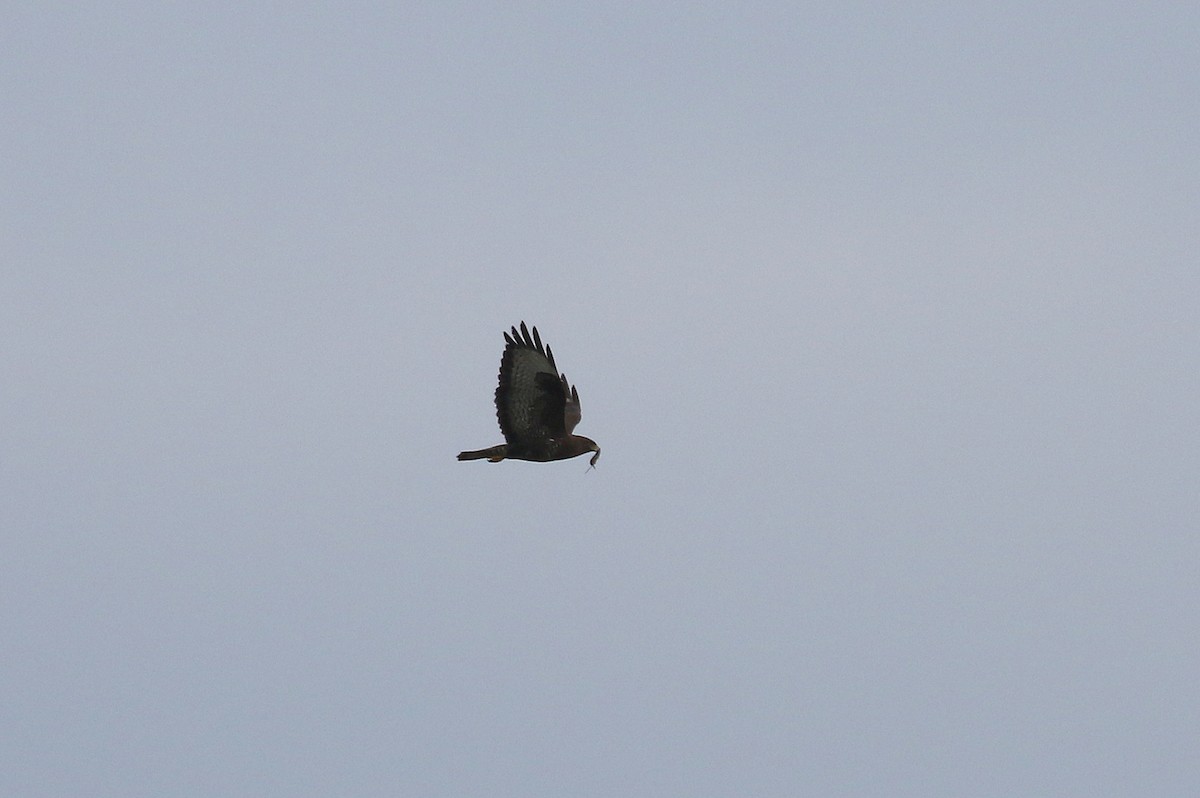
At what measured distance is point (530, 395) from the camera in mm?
62031

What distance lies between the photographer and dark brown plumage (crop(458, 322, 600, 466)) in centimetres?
6188

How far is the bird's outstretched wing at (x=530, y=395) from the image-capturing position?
61.9 metres

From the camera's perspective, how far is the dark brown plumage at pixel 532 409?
61875 millimetres

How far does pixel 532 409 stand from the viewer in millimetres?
62062

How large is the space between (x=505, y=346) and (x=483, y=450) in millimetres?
1594

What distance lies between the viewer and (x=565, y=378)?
203 feet

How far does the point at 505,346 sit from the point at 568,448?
180 cm

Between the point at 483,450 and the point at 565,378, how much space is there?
164 centimetres

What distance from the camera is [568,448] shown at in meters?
62.2

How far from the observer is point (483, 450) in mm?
62125

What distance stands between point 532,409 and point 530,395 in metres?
0.21

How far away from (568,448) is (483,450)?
4.17 feet

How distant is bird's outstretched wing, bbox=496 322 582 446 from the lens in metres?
61.9
